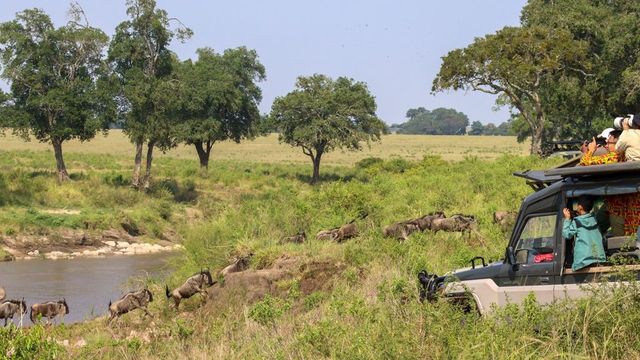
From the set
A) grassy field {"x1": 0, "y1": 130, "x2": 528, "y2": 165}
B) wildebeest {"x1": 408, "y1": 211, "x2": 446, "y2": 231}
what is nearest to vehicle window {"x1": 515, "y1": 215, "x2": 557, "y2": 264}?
wildebeest {"x1": 408, "y1": 211, "x2": 446, "y2": 231}

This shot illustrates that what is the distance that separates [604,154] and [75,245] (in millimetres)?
30631

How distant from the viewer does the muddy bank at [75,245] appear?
35.9m

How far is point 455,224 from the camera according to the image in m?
20.7

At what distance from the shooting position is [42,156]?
67.8 m

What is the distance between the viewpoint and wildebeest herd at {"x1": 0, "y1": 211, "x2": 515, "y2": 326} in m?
18.5

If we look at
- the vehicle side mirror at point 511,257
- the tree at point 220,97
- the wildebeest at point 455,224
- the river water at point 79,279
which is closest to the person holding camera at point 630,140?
the vehicle side mirror at point 511,257

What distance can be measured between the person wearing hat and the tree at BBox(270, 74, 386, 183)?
5007 centimetres

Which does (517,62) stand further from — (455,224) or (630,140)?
(630,140)

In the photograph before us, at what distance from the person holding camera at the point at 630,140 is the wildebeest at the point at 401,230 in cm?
975

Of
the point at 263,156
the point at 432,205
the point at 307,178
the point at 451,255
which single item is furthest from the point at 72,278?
the point at 263,156

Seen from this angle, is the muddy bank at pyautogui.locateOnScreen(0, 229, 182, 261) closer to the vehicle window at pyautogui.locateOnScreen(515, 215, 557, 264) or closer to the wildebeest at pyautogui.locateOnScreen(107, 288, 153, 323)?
the wildebeest at pyautogui.locateOnScreen(107, 288, 153, 323)

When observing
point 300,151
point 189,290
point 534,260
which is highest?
point 534,260

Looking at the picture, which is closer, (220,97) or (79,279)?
(79,279)

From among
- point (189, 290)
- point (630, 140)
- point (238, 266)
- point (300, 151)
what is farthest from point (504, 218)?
point (300, 151)
